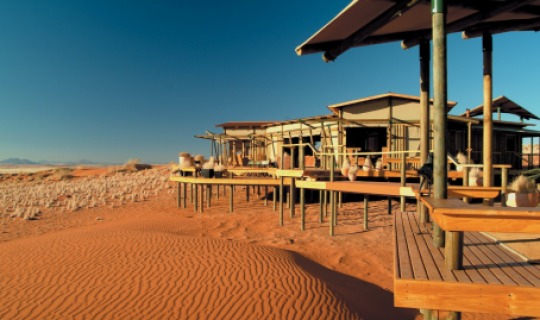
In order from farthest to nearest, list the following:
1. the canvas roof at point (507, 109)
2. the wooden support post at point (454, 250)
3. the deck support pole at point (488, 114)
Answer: the canvas roof at point (507, 109) < the deck support pole at point (488, 114) < the wooden support post at point (454, 250)

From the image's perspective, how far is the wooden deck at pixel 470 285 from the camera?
3.21 meters

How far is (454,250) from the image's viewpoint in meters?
3.63

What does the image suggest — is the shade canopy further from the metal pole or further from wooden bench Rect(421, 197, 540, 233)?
wooden bench Rect(421, 197, 540, 233)

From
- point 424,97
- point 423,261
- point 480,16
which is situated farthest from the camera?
point 424,97

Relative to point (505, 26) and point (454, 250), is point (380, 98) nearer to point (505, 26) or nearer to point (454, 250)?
point (505, 26)

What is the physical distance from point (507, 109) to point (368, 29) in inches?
879

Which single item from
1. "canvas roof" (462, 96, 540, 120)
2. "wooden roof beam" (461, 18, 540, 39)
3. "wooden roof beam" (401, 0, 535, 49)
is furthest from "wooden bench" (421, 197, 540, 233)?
"canvas roof" (462, 96, 540, 120)

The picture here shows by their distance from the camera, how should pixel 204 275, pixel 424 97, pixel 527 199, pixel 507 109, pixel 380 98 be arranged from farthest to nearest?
pixel 507 109 → pixel 380 98 → pixel 204 275 → pixel 424 97 → pixel 527 199

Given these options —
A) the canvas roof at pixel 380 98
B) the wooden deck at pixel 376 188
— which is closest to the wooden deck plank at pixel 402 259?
the wooden deck at pixel 376 188

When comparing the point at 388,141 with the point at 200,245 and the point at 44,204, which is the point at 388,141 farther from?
the point at 44,204

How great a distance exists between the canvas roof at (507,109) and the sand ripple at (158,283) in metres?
18.6

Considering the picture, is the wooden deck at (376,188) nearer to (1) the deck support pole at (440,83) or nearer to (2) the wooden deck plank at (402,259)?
(2) the wooden deck plank at (402,259)

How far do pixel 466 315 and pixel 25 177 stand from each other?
55211 mm

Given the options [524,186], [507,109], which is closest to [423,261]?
[524,186]
